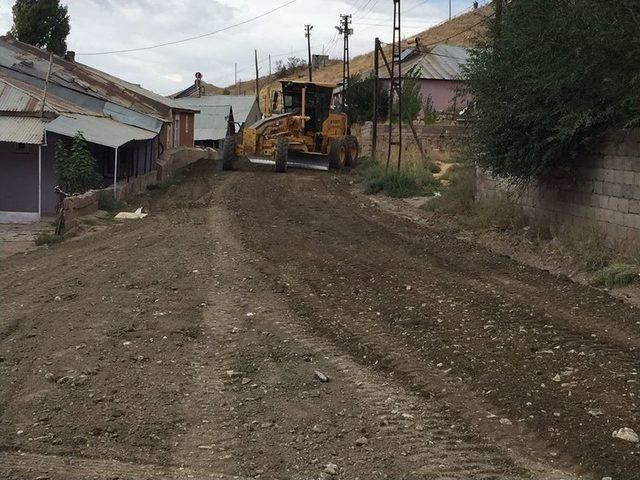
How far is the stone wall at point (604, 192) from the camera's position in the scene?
10.9 m

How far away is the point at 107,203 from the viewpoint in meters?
20.1

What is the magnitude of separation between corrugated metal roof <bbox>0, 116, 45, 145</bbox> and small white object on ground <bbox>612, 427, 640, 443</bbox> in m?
16.5

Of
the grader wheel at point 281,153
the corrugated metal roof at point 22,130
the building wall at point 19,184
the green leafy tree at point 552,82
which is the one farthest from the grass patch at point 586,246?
the grader wheel at point 281,153

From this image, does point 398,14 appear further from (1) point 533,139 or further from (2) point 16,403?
(2) point 16,403

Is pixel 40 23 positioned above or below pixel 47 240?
above

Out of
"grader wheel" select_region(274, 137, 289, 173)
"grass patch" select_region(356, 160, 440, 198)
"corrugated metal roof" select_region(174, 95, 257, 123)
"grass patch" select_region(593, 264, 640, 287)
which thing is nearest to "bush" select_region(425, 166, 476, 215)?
"grass patch" select_region(356, 160, 440, 198)

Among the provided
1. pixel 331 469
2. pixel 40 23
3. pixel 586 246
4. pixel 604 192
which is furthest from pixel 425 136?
pixel 331 469

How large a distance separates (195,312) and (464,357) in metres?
3.13

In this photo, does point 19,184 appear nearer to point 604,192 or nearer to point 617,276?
point 604,192

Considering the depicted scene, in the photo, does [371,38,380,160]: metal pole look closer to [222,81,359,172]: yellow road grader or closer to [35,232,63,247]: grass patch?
[222,81,359,172]: yellow road grader

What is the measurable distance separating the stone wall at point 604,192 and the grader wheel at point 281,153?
1546cm

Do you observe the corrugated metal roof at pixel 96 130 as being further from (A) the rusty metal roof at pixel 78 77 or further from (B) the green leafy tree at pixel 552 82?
(B) the green leafy tree at pixel 552 82

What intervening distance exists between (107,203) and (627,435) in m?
17.1

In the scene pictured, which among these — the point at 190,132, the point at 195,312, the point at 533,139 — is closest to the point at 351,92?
the point at 190,132
